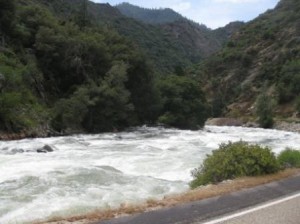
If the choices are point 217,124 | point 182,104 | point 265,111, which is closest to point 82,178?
point 182,104

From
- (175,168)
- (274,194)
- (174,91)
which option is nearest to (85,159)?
(175,168)

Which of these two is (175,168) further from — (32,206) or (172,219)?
(172,219)

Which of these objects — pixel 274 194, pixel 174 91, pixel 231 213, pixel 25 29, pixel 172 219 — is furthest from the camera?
pixel 174 91

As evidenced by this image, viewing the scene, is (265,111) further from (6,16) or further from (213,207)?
(213,207)

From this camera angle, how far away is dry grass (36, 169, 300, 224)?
9117 millimetres

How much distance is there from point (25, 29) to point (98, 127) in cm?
1458

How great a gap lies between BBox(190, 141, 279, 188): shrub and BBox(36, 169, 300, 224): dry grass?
413mm

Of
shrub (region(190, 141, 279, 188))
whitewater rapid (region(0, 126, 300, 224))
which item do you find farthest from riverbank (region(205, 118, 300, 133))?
shrub (region(190, 141, 279, 188))

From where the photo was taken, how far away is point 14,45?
177 feet

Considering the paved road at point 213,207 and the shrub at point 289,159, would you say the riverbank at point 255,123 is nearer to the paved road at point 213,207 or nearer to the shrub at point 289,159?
the shrub at point 289,159

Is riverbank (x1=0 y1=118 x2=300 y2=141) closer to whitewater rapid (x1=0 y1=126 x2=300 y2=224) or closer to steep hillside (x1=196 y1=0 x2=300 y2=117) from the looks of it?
steep hillside (x1=196 y1=0 x2=300 y2=117)

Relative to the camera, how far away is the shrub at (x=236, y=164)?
45.5 feet

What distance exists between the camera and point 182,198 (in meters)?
11.0

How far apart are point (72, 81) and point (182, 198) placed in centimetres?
4862
